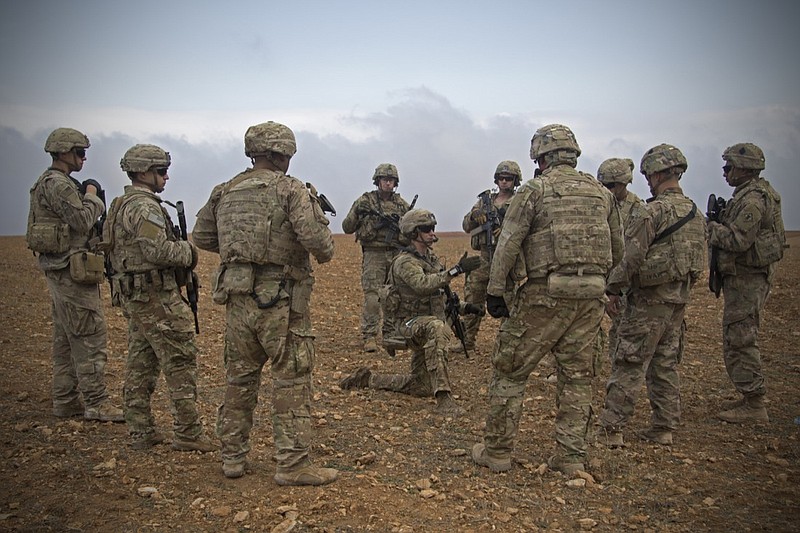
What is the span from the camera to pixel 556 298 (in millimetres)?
5352

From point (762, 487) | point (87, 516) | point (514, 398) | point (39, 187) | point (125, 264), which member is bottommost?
point (762, 487)

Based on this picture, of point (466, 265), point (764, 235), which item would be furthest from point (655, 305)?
point (466, 265)

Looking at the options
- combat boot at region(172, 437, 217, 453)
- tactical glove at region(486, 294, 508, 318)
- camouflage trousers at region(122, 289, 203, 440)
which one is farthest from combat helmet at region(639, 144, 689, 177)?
combat boot at region(172, 437, 217, 453)

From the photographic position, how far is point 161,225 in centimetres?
577

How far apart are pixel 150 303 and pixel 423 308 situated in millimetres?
2880

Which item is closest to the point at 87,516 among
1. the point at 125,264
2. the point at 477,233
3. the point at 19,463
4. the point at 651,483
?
the point at 19,463

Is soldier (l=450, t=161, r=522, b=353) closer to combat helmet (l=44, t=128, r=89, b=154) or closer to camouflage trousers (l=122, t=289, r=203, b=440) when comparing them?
camouflage trousers (l=122, t=289, r=203, b=440)

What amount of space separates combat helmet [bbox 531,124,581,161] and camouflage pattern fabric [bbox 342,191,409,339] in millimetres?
4990

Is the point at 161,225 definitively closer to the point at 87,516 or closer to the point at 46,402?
the point at 87,516

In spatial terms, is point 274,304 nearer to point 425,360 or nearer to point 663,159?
point 425,360

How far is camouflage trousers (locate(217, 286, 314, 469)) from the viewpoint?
5203 millimetres

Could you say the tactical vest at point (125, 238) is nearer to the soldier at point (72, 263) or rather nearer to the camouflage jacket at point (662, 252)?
the soldier at point (72, 263)

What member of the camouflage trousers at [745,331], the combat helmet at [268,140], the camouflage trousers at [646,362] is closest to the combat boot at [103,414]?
the combat helmet at [268,140]

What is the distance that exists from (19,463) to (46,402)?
191 cm
